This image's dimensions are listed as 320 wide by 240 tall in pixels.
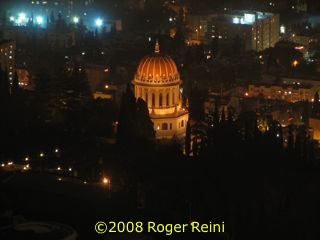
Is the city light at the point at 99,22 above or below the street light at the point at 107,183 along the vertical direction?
above

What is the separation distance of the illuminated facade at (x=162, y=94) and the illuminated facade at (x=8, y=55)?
41.7ft

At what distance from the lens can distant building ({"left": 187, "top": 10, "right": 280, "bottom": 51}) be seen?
240 ft

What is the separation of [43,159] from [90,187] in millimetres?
7929

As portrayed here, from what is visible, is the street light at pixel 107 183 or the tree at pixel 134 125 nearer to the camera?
the street light at pixel 107 183

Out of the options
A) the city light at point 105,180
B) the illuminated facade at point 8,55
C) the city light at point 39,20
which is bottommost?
the city light at point 105,180

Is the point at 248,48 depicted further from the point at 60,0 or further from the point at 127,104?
the point at 127,104

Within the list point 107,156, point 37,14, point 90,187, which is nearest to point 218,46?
point 37,14

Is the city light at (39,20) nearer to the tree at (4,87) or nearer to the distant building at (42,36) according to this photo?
the distant building at (42,36)

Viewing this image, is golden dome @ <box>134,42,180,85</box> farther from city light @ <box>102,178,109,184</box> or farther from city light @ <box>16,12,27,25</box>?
city light @ <box>16,12,27,25</box>

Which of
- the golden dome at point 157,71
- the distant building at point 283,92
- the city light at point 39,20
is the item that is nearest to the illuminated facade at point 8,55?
the golden dome at point 157,71

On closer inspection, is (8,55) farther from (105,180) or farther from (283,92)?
(105,180)

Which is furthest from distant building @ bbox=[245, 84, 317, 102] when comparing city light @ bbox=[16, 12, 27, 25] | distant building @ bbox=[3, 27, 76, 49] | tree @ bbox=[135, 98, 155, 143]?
city light @ bbox=[16, 12, 27, 25]

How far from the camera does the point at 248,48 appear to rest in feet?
236

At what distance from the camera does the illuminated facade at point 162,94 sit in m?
49.7
